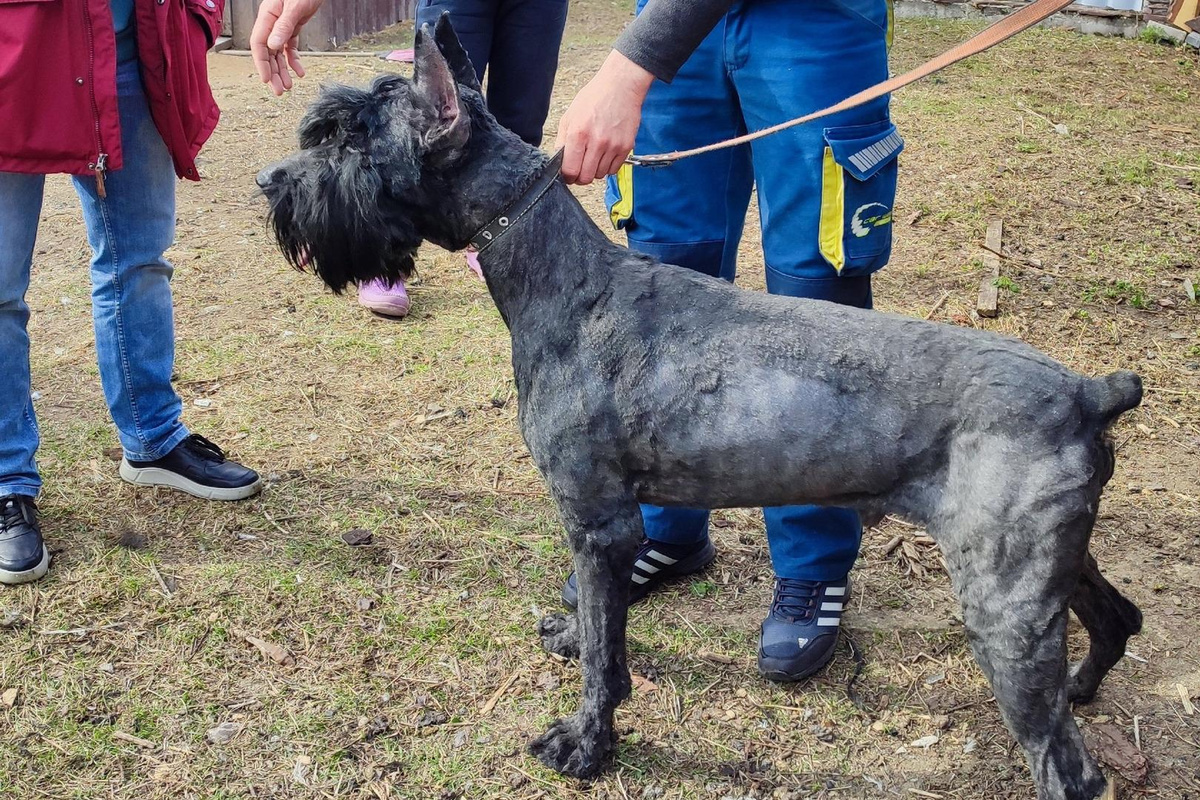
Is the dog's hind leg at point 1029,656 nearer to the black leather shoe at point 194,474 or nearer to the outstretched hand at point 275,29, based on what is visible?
the outstretched hand at point 275,29

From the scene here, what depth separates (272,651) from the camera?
3.56m

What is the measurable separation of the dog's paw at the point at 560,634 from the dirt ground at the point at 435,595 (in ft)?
0.18

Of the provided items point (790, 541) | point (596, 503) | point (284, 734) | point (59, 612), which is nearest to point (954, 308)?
point (790, 541)

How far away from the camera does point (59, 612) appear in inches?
147

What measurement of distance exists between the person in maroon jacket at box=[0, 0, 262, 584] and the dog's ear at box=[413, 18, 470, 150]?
1530mm

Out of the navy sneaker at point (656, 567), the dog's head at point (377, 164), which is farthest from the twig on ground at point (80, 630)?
the dog's head at point (377, 164)

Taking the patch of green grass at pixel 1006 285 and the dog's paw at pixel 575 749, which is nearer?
the dog's paw at pixel 575 749

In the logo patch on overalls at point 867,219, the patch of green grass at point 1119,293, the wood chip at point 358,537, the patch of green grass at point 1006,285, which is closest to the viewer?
the logo patch on overalls at point 867,219

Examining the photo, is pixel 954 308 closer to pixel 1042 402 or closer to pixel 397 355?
pixel 397 355

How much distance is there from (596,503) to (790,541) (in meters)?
0.96

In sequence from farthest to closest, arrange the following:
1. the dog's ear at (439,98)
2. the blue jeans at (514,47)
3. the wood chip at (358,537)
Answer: the blue jeans at (514,47) < the wood chip at (358,537) < the dog's ear at (439,98)

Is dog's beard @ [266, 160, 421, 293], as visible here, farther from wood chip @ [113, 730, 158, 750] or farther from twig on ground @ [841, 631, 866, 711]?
twig on ground @ [841, 631, 866, 711]

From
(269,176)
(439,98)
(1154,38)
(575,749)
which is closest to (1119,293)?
(575,749)

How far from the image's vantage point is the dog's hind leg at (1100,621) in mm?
3033
